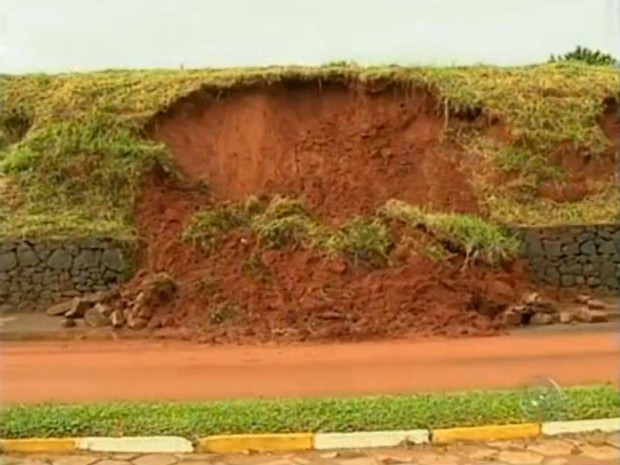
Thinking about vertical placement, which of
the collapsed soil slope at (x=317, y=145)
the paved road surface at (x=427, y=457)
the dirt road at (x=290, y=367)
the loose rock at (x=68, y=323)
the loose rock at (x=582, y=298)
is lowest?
the loose rock at (x=582, y=298)

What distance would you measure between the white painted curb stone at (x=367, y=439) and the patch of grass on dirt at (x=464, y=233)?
23.3ft

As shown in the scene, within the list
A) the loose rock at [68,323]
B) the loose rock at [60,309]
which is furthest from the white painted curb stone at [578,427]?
the loose rock at [60,309]

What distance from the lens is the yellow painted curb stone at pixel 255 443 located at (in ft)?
15.4

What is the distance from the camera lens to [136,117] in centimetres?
1338

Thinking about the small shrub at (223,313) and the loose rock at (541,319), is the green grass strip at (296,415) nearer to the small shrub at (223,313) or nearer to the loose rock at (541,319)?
the loose rock at (541,319)

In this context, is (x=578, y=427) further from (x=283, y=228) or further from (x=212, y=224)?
(x=212, y=224)

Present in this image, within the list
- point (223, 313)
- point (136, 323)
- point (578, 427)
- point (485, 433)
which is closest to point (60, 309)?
point (136, 323)

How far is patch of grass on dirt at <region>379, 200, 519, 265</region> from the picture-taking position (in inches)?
465

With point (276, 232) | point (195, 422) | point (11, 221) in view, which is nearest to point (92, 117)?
point (11, 221)

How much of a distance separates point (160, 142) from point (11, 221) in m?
2.42

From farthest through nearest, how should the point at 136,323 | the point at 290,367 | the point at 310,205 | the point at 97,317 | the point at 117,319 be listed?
1. the point at 310,205
2. the point at 97,317
3. the point at 117,319
4. the point at 136,323
5. the point at 290,367

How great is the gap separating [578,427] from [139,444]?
7.26 feet

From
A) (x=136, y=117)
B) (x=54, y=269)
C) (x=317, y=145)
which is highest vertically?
(x=136, y=117)

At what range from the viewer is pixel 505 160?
44.5 feet
